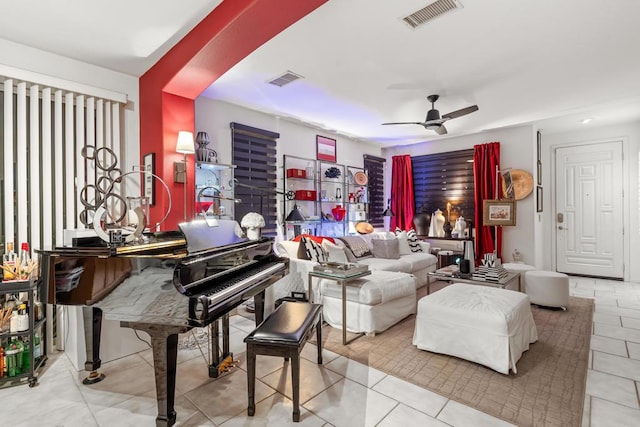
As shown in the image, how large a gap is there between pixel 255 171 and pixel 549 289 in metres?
3.94

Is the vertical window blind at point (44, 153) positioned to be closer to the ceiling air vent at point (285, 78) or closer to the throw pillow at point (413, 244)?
the ceiling air vent at point (285, 78)

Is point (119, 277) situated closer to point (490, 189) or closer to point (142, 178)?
point (142, 178)

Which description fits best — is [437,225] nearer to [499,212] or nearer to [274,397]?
[499,212]

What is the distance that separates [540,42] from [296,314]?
3021 millimetres

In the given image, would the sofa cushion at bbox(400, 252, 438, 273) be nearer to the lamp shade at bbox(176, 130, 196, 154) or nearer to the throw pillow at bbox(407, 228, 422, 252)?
the throw pillow at bbox(407, 228, 422, 252)

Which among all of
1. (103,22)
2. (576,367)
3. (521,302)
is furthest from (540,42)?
(103,22)

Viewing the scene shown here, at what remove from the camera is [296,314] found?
2.15 m

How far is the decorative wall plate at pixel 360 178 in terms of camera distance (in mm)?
6051

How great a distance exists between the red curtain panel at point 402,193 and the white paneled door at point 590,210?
8.71ft

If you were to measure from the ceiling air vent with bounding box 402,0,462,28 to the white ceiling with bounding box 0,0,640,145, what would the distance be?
0.05m

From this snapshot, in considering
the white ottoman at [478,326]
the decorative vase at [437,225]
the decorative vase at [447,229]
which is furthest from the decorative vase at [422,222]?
the white ottoman at [478,326]

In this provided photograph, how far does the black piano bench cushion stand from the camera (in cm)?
182

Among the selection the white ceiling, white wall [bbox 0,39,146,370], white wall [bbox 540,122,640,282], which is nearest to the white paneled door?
white wall [bbox 540,122,640,282]

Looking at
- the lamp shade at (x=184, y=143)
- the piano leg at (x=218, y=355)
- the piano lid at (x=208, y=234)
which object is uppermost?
the lamp shade at (x=184, y=143)
